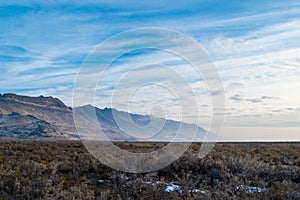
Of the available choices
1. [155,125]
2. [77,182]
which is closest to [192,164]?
[155,125]

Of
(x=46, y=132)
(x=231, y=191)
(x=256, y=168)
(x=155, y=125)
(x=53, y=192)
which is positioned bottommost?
(x=53, y=192)

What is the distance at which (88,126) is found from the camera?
2416cm

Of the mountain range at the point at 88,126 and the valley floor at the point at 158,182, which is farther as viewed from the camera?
the mountain range at the point at 88,126

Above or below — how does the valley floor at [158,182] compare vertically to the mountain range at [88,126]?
below

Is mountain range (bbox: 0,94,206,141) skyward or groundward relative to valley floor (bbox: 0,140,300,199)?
skyward

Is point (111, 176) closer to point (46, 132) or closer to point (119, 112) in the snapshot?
point (119, 112)

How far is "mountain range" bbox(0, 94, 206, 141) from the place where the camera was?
47.8ft

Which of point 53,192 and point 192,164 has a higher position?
point 192,164

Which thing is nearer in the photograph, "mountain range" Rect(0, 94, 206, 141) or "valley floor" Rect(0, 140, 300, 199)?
"valley floor" Rect(0, 140, 300, 199)

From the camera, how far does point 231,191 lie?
8.98 metres

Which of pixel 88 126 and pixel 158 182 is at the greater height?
pixel 88 126

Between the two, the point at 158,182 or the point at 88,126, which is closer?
the point at 158,182

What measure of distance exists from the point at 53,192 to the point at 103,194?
1362 mm

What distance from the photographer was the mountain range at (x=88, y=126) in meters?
14.6
